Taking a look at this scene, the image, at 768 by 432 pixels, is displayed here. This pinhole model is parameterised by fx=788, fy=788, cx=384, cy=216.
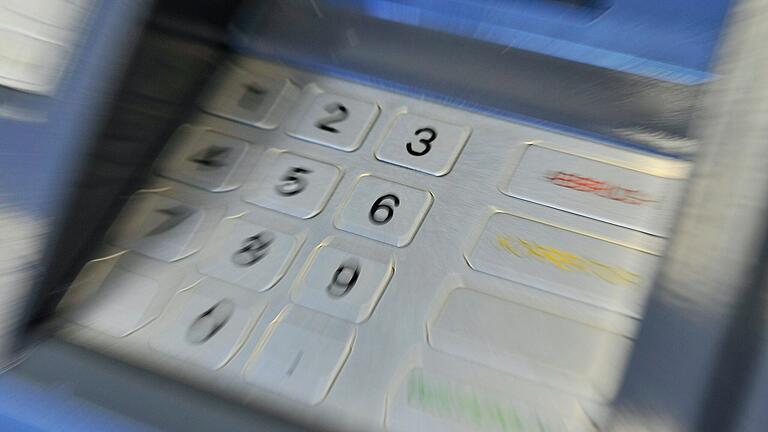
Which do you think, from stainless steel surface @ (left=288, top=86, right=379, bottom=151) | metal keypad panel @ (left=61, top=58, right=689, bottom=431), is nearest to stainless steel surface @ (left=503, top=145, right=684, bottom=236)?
metal keypad panel @ (left=61, top=58, right=689, bottom=431)

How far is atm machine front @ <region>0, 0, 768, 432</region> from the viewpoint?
39 cm

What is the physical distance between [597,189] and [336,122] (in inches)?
6.9

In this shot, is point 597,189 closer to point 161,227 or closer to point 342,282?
point 342,282

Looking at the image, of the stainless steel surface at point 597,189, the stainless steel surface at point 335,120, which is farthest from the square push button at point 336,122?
the stainless steel surface at point 597,189

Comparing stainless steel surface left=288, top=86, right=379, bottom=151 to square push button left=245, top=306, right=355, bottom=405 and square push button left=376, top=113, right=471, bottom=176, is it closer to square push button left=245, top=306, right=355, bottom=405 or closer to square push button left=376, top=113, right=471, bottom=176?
square push button left=376, top=113, right=471, bottom=176

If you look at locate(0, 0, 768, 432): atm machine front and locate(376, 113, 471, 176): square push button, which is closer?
locate(0, 0, 768, 432): atm machine front

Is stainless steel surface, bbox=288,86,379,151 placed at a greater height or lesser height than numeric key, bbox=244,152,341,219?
greater

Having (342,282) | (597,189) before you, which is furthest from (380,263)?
(597,189)

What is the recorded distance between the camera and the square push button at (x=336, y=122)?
Answer: 520mm

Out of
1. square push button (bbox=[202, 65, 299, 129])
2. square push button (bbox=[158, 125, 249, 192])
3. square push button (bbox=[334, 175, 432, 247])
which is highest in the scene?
square push button (bbox=[202, 65, 299, 129])

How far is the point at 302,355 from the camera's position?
17.0 inches

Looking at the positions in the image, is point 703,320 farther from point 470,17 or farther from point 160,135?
point 160,135

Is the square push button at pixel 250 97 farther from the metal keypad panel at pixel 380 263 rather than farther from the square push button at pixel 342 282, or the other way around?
the square push button at pixel 342 282

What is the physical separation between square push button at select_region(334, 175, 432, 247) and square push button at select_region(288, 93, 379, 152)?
0.04m
